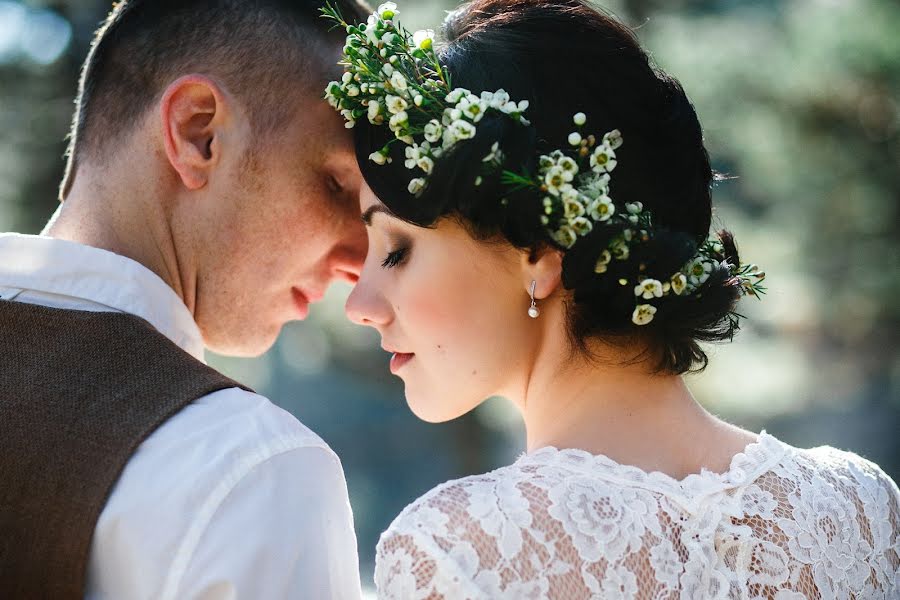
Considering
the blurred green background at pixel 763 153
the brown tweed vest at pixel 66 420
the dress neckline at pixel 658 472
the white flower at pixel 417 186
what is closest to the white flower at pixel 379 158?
the white flower at pixel 417 186

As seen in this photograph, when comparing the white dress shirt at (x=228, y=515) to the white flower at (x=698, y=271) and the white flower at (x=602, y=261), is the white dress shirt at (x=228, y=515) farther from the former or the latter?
the white flower at (x=698, y=271)

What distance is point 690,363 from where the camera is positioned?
6.82ft

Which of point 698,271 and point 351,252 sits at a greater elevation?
point 698,271

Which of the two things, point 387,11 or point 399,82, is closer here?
point 399,82

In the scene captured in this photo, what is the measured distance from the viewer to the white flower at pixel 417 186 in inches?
79.8

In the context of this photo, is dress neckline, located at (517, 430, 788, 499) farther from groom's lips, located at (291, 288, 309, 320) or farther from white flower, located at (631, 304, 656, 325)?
groom's lips, located at (291, 288, 309, 320)

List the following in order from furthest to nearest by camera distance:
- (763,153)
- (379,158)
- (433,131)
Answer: (763,153) → (379,158) → (433,131)

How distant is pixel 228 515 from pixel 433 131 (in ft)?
2.87

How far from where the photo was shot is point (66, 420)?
1702 mm

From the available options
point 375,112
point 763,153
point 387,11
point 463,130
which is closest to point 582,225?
point 463,130

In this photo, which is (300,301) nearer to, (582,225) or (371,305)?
(371,305)

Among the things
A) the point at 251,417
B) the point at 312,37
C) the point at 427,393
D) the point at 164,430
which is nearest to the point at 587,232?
the point at 427,393

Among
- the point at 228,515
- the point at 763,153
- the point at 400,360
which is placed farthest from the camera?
the point at 763,153

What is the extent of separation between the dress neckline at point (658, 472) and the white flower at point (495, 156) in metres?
0.57
